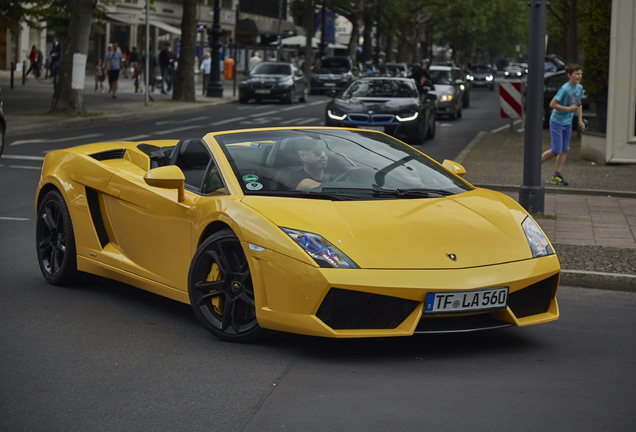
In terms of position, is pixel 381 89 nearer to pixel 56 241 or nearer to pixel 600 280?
pixel 600 280

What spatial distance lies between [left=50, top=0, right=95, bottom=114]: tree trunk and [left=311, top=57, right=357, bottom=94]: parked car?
22.9 meters

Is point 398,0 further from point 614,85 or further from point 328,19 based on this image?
point 614,85

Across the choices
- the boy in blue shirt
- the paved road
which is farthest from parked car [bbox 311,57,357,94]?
the paved road

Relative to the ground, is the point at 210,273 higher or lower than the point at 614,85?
lower

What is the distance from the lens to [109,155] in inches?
303

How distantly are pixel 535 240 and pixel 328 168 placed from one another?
1.30 m

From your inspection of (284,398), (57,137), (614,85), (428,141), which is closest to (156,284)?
(284,398)

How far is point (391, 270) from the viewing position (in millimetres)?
5375

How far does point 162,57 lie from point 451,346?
121ft

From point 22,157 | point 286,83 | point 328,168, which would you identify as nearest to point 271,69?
point 286,83

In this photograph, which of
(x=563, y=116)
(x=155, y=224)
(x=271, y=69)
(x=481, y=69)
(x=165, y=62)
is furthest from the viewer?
(x=481, y=69)

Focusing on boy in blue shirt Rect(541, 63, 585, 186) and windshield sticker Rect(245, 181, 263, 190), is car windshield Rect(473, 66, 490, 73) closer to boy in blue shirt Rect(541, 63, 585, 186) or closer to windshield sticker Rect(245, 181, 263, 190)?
boy in blue shirt Rect(541, 63, 585, 186)

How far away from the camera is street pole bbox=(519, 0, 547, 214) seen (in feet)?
37.8

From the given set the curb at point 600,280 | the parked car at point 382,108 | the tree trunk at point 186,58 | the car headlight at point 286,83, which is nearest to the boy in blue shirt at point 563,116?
the parked car at point 382,108
